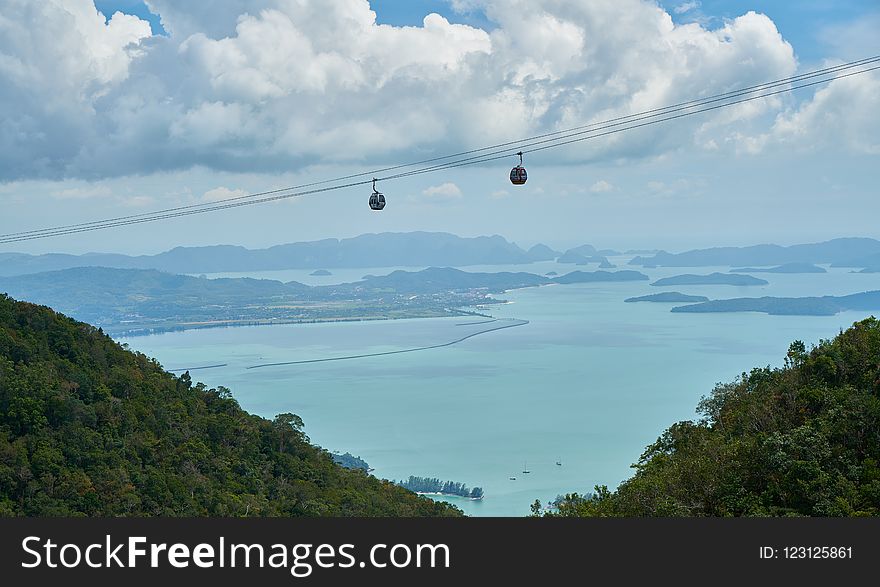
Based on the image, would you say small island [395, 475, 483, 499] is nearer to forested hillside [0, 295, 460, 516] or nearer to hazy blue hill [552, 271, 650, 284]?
forested hillside [0, 295, 460, 516]

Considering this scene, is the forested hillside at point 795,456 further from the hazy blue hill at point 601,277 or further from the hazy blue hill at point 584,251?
the hazy blue hill at point 584,251

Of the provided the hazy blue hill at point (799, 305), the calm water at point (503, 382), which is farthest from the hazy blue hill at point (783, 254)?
the hazy blue hill at point (799, 305)

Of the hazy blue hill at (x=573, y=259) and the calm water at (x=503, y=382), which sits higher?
the hazy blue hill at (x=573, y=259)

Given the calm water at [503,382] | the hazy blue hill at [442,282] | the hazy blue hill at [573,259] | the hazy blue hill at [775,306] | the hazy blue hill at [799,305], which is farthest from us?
the hazy blue hill at [573,259]

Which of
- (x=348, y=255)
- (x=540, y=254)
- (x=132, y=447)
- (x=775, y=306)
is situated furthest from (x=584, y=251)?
(x=132, y=447)

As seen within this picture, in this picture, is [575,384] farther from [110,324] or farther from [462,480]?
[110,324]

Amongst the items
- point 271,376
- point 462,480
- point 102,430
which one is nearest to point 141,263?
point 271,376

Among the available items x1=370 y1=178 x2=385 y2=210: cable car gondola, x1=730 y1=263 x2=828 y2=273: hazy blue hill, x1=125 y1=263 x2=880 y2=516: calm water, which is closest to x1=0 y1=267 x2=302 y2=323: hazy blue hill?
x1=125 y1=263 x2=880 y2=516: calm water

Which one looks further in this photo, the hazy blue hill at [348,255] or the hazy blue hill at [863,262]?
the hazy blue hill at [348,255]
